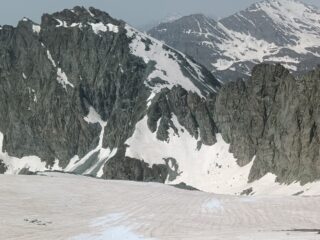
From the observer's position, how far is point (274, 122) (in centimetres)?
17062

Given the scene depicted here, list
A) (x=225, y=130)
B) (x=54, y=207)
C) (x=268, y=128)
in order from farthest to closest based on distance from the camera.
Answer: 1. (x=225, y=130)
2. (x=268, y=128)
3. (x=54, y=207)

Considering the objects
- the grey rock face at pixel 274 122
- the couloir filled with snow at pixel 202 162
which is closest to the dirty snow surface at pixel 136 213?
the grey rock face at pixel 274 122

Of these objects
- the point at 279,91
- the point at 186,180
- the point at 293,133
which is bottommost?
the point at 186,180

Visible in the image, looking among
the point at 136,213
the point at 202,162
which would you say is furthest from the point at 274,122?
the point at 136,213

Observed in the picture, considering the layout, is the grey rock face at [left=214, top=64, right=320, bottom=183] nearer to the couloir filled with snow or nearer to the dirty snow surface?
the couloir filled with snow

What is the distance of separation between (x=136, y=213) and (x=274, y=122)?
126m

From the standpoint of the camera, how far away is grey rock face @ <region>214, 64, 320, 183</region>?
505 ft

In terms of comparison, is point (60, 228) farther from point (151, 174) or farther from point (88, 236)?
point (151, 174)

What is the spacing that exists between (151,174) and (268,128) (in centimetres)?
3580

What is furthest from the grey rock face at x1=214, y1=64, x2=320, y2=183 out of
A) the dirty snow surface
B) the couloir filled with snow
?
the dirty snow surface

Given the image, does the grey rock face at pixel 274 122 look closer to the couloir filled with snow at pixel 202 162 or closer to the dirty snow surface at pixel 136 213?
the couloir filled with snow at pixel 202 162

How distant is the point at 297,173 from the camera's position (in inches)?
5955

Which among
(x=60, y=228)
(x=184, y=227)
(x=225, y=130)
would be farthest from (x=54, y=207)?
(x=225, y=130)

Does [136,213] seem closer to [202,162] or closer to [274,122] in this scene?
[274,122]
